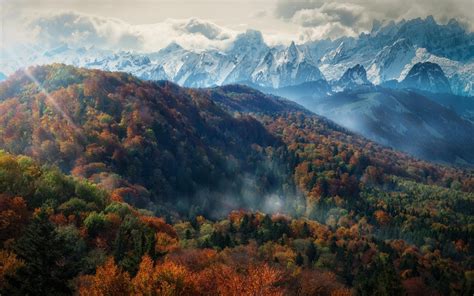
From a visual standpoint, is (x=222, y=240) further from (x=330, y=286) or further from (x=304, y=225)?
(x=304, y=225)

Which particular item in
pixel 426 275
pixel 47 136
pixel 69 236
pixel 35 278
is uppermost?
pixel 35 278

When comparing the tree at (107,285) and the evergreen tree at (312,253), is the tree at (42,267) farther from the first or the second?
the evergreen tree at (312,253)

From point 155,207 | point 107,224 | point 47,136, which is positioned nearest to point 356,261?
point 155,207

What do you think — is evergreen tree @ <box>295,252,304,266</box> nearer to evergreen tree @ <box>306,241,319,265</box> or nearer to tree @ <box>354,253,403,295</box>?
evergreen tree @ <box>306,241,319,265</box>

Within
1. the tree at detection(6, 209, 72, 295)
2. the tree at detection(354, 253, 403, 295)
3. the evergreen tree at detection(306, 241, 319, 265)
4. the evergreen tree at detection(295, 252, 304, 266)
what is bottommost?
the evergreen tree at detection(306, 241, 319, 265)

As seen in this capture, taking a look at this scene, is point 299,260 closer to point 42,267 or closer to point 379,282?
point 379,282

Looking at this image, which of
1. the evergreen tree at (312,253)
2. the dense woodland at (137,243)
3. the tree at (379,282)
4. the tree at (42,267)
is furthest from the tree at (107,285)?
the evergreen tree at (312,253)

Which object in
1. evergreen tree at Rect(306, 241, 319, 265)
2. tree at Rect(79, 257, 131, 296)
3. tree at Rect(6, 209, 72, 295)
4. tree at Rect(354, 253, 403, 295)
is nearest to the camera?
tree at Rect(79, 257, 131, 296)

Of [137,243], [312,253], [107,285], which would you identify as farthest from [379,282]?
[107,285]

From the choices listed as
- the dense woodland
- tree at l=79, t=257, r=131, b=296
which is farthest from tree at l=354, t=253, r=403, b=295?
tree at l=79, t=257, r=131, b=296

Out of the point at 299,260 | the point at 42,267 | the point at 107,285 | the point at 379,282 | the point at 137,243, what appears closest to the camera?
the point at 107,285

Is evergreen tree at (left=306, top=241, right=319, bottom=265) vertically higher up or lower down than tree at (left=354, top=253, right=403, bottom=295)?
lower down
